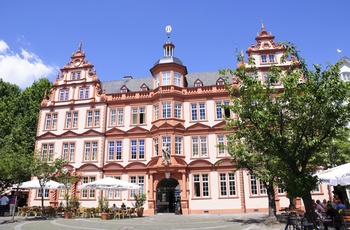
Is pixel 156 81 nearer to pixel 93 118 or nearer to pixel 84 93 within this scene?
pixel 93 118

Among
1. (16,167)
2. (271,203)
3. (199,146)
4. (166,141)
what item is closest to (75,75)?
(166,141)

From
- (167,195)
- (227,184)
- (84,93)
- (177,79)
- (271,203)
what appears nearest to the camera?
(271,203)

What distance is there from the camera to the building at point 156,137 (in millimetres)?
28000

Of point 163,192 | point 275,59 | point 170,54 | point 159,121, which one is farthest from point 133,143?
point 275,59

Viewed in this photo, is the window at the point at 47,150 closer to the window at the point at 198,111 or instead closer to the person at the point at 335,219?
the window at the point at 198,111

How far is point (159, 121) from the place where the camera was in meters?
29.9

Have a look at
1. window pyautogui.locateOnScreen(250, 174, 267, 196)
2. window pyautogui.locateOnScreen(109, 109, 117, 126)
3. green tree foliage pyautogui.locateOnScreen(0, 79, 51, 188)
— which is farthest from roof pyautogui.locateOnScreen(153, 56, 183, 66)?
window pyautogui.locateOnScreen(250, 174, 267, 196)

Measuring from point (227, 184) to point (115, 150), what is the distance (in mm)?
12600

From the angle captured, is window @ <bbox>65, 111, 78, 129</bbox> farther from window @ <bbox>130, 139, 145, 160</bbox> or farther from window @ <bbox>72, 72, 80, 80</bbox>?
window @ <bbox>130, 139, 145, 160</bbox>

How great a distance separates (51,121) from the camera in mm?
33406

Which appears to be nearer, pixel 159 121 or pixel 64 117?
pixel 159 121

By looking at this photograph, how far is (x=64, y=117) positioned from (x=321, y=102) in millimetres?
28687

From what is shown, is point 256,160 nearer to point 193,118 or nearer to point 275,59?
point 193,118

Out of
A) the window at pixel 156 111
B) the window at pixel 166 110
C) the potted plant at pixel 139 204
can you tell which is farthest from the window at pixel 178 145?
the potted plant at pixel 139 204
